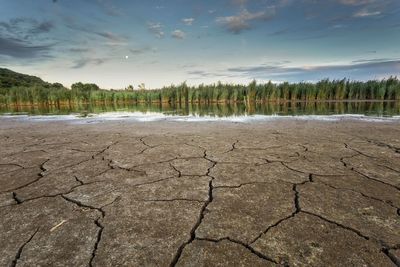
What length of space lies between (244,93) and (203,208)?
19.4 metres

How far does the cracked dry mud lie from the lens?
53.3 inches

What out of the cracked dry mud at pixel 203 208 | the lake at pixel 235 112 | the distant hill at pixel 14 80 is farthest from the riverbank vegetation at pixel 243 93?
the distant hill at pixel 14 80

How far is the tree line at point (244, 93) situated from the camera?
19.0 m

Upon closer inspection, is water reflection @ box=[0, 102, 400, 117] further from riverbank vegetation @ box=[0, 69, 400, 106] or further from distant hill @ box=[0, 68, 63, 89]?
distant hill @ box=[0, 68, 63, 89]

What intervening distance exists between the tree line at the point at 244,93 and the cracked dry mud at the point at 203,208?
16.7m

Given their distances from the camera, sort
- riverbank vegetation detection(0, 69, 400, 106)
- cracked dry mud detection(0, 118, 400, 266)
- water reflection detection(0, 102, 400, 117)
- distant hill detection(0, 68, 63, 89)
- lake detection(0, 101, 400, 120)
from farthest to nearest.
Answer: distant hill detection(0, 68, 63, 89)
riverbank vegetation detection(0, 69, 400, 106)
water reflection detection(0, 102, 400, 117)
lake detection(0, 101, 400, 120)
cracked dry mud detection(0, 118, 400, 266)

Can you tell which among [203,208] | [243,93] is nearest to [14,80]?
[243,93]

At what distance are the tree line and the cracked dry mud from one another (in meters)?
16.7

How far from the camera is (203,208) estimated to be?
1863mm

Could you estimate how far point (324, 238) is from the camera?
58.0 inches

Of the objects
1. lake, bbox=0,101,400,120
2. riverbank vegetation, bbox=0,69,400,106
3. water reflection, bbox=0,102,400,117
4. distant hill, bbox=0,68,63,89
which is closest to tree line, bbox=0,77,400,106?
riverbank vegetation, bbox=0,69,400,106

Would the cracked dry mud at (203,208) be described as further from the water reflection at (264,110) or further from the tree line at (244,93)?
the tree line at (244,93)

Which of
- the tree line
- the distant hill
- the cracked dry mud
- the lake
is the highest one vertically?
the distant hill

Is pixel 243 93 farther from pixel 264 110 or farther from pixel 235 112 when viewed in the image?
pixel 235 112
